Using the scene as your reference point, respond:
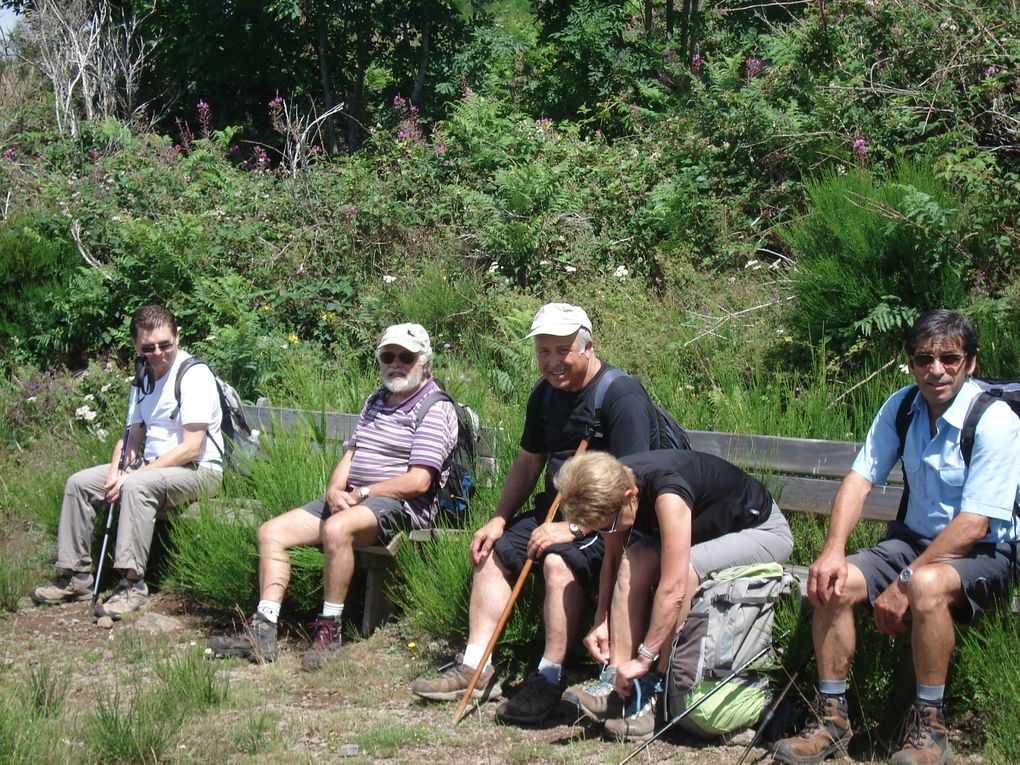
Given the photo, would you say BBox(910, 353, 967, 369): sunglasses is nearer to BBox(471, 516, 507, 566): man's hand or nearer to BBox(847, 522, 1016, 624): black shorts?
BBox(847, 522, 1016, 624): black shorts

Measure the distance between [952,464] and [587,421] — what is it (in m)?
1.43

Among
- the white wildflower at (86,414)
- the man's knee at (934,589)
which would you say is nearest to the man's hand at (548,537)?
the man's knee at (934,589)

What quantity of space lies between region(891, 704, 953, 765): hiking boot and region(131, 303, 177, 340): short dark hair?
4.28 m

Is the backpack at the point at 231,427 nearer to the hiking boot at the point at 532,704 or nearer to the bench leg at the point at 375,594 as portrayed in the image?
the bench leg at the point at 375,594

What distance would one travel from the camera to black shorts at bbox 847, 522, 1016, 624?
Answer: 3662 millimetres

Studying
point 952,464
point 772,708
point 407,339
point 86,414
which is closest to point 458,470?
point 407,339

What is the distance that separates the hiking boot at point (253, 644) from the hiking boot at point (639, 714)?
5.82ft

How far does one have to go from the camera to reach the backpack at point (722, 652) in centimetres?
390

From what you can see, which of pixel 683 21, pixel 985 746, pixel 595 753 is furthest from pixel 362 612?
pixel 683 21

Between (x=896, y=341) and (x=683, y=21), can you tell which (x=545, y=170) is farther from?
(x=683, y=21)

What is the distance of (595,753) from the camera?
396 cm

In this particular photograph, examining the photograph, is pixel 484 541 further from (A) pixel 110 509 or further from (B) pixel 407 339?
(A) pixel 110 509

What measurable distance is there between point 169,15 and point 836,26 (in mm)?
9335

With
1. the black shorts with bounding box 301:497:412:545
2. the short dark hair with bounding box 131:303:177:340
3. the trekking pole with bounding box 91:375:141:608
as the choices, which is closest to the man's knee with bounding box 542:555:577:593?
the black shorts with bounding box 301:497:412:545
